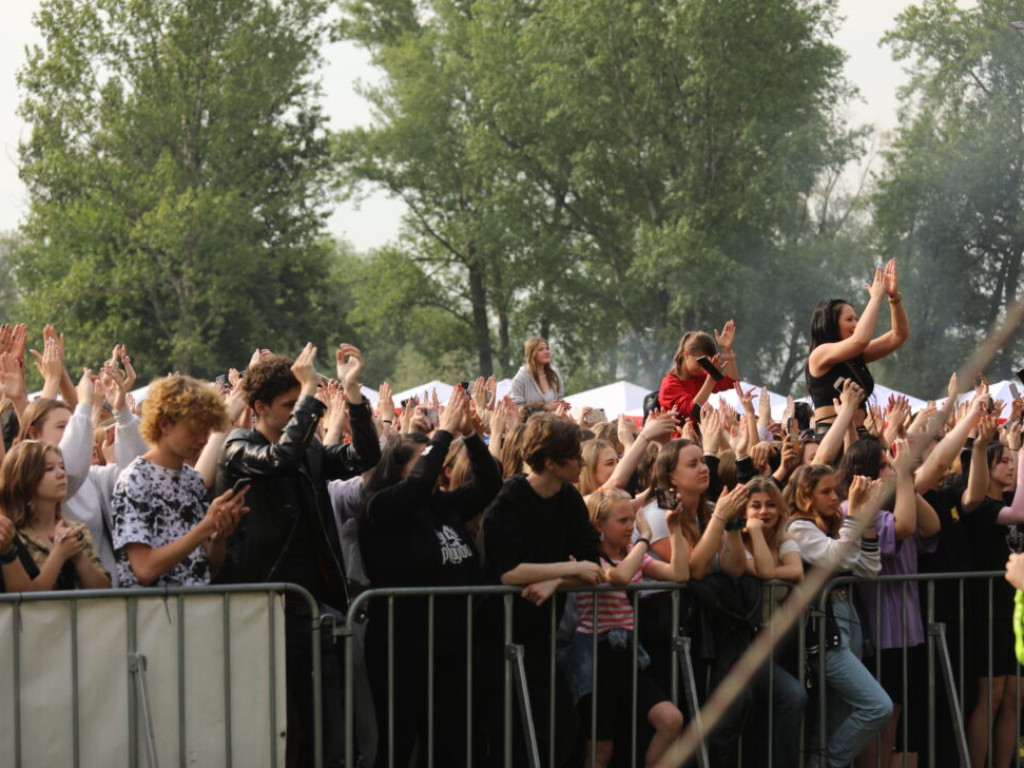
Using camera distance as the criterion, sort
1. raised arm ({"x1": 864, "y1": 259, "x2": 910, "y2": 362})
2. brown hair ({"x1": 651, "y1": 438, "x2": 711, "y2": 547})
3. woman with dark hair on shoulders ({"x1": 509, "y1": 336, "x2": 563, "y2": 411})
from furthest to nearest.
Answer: woman with dark hair on shoulders ({"x1": 509, "y1": 336, "x2": 563, "y2": 411}) < raised arm ({"x1": 864, "y1": 259, "x2": 910, "y2": 362}) < brown hair ({"x1": 651, "y1": 438, "x2": 711, "y2": 547})

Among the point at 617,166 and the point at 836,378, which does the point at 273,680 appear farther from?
the point at 617,166

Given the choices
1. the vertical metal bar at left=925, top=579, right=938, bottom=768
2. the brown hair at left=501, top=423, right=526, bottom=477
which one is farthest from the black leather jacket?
the vertical metal bar at left=925, top=579, right=938, bottom=768

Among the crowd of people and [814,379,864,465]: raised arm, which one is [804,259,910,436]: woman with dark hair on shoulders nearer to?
[814,379,864,465]: raised arm

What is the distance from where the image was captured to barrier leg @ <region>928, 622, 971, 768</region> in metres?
6.96

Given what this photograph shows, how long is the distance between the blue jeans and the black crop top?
5.21ft

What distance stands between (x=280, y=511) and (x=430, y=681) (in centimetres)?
93

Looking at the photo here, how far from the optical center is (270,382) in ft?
19.5

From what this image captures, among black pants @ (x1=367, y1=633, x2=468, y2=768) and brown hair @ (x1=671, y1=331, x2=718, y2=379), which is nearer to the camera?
black pants @ (x1=367, y1=633, x2=468, y2=768)

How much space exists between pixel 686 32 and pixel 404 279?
1206cm

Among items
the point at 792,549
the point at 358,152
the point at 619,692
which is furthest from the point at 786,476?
the point at 358,152

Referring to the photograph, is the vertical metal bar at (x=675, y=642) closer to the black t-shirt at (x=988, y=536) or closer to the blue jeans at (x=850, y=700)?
the blue jeans at (x=850, y=700)

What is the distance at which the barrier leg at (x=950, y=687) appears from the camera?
6.96m

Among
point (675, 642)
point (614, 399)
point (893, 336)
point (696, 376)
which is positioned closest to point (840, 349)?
point (893, 336)

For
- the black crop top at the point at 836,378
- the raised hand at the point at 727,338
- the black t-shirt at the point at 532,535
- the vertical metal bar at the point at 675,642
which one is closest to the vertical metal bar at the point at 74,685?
the black t-shirt at the point at 532,535
